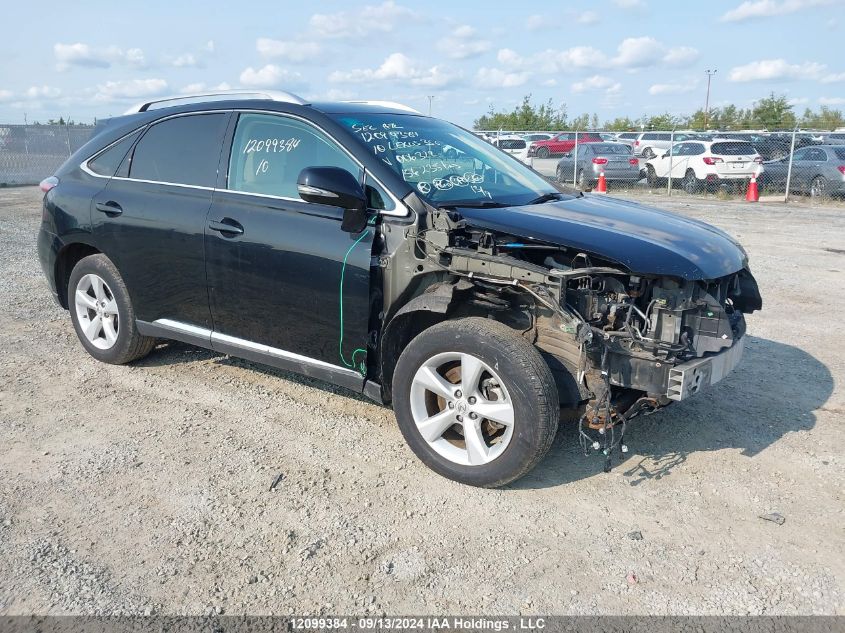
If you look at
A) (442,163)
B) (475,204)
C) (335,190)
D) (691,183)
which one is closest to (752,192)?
(691,183)

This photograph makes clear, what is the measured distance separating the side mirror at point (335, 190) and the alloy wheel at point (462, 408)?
885 millimetres

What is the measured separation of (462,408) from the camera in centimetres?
362

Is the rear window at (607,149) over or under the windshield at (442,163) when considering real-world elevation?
under

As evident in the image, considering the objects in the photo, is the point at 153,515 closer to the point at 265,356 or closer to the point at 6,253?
the point at 265,356

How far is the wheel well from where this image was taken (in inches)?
213

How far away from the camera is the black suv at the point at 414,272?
3.42m

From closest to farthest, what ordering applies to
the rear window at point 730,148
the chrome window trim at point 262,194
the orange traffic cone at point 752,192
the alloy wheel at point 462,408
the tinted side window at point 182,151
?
the alloy wheel at point 462,408
the chrome window trim at point 262,194
the tinted side window at point 182,151
the orange traffic cone at point 752,192
the rear window at point 730,148

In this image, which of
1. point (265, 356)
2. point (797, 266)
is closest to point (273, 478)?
point (265, 356)

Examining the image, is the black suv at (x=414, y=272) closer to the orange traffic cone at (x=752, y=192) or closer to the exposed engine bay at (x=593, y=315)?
the exposed engine bay at (x=593, y=315)

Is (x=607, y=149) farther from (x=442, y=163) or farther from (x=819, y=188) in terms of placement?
(x=442, y=163)

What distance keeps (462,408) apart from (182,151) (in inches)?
102

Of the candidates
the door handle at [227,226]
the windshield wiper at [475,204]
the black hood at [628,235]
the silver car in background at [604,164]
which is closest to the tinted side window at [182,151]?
the door handle at [227,226]

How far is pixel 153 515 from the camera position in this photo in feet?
11.2

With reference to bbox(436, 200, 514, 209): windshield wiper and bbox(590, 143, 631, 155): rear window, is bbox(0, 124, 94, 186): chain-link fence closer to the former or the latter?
bbox(590, 143, 631, 155): rear window
